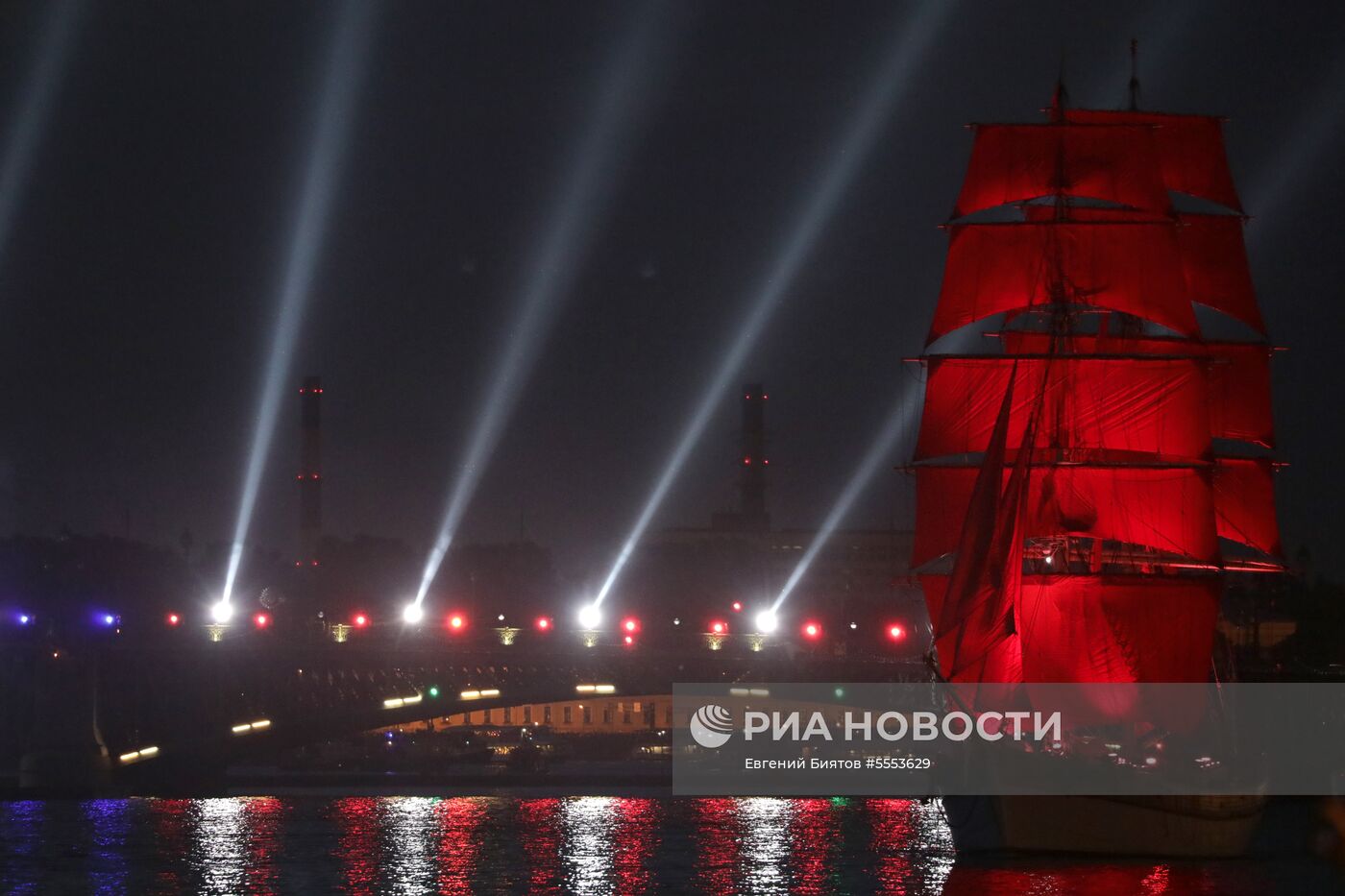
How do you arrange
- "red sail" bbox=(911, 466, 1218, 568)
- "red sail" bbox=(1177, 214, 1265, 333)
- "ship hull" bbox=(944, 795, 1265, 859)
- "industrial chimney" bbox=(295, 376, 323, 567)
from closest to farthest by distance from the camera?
"ship hull" bbox=(944, 795, 1265, 859)
"red sail" bbox=(911, 466, 1218, 568)
"red sail" bbox=(1177, 214, 1265, 333)
"industrial chimney" bbox=(295, 376, 323, 567)

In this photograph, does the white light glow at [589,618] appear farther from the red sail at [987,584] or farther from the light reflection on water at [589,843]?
the red sail at [987,584]

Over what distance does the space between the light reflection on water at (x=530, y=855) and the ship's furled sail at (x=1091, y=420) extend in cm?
651

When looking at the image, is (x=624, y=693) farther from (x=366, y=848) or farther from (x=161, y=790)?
(x=366, y=848)

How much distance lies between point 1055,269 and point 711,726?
87.4ft

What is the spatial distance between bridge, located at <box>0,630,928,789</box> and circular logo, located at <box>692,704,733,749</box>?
191 cm

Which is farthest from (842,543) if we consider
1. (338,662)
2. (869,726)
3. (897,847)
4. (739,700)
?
(897,847)

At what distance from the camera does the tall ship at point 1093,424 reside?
60094mm

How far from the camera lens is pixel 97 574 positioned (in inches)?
3989

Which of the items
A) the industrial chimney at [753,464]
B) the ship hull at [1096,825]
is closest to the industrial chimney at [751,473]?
the industrial chimney at [753,464]

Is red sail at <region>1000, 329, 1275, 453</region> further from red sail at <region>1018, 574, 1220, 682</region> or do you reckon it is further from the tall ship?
red sail at <region>1018, 574, 1220, 682</region>

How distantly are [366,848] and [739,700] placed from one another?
46857mm

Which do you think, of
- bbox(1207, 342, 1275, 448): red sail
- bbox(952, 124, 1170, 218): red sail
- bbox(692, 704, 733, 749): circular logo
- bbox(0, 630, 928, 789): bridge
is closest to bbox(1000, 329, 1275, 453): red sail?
bbox(1207, 342, 1275, 448): red sail

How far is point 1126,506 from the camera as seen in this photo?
67.9 meters

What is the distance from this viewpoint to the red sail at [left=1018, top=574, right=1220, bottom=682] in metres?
63.8
